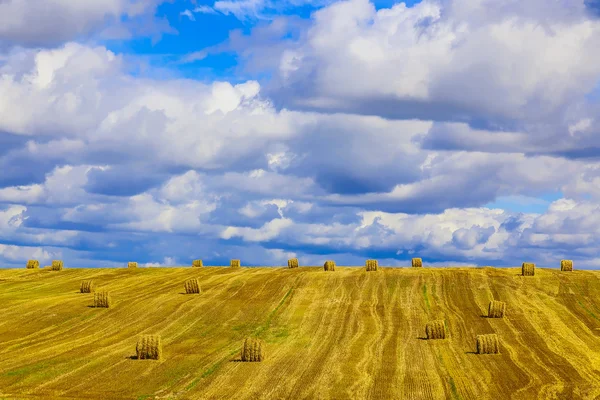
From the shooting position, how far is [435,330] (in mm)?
42938

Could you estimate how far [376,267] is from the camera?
206 feet

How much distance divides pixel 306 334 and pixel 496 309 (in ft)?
40.2

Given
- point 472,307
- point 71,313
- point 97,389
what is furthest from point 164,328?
point 472,307

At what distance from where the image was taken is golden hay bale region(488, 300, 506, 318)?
48.4 metres

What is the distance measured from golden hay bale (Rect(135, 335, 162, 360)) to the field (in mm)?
413

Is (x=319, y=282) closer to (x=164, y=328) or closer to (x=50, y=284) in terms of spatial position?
(x=164, y=328)

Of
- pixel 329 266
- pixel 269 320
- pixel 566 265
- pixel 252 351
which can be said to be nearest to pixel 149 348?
pixel 252 351

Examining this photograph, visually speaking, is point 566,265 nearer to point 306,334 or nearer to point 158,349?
point 306,334

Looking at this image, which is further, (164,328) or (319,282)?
(319,282)

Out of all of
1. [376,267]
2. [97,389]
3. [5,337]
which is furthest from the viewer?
[376,267]

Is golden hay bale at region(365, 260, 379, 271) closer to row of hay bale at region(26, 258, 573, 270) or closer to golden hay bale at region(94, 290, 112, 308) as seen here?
row of hay bale at region(26, 258, 573, 270)

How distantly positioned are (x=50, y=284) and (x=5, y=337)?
1940cm

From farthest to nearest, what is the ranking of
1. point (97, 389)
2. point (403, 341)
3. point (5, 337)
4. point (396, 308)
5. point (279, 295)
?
point (279, 295), point (396, 308), point (5, 337), point (403, 341), point (97, 389)

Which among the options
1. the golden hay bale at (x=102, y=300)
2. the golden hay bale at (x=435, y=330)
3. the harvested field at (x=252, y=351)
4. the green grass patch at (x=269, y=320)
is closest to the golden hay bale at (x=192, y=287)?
the golden hay bale at (x=102, y=300)
